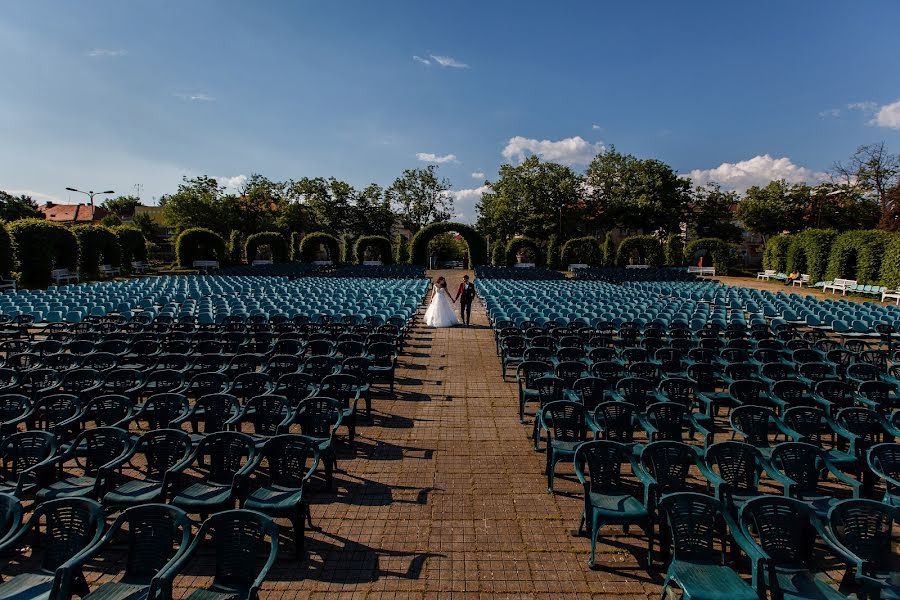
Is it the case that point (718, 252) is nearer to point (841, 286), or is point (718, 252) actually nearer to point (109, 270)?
point (841, 286)

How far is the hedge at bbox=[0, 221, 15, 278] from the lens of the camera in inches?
1050

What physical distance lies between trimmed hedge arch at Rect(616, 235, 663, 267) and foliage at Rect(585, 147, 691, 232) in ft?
48.5

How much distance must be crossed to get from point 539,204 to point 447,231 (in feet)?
60.0

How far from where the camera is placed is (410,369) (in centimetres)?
1203

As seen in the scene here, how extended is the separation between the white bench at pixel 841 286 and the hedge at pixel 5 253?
49372mm

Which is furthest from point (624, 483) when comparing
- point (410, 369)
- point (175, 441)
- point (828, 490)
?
point (410, 369)

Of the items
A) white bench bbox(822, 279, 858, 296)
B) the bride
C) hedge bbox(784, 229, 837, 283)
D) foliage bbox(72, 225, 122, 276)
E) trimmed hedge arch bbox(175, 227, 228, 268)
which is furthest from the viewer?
trimmed hedge arch bbox(175, 227, 228, 268)

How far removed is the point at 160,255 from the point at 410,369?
254 ft

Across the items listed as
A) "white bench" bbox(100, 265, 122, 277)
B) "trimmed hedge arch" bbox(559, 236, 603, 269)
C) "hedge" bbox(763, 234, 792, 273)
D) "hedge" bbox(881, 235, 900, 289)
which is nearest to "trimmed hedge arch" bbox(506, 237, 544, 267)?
"trimmed hedge arch" bbox(559, 236, 603, 269)

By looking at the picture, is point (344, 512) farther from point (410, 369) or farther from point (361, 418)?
point (410, 369)

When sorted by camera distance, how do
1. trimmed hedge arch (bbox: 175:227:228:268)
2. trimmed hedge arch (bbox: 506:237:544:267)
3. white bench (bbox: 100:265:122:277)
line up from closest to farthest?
white bench (bbox: 100:265:122:277) → trimmed hedge arch (bbox: 175:227:228:268) → trimmed hedge arch (bbox: 506:237:544:267)

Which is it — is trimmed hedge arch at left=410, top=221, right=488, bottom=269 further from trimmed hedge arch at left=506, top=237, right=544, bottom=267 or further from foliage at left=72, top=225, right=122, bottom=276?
foliage at left=72, top=225, right=122, bottom=276

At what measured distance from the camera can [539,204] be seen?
60.6 meters

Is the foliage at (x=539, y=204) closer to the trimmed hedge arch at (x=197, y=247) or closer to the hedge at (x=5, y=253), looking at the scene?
the trimmed hedge arch at (x=197, y=247)
